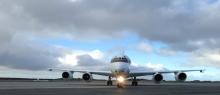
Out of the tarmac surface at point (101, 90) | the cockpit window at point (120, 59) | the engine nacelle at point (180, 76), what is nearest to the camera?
the tarmac surface at point (101, 90)

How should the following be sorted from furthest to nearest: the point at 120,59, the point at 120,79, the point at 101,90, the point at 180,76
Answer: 1. the point at 180,76
2. the point at 120,59
3. the point at 120,79
4. the point at 101,90

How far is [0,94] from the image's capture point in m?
30.7

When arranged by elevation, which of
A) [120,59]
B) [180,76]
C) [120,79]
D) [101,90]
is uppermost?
[120,59]

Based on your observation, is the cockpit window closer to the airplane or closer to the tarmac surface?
the airplane

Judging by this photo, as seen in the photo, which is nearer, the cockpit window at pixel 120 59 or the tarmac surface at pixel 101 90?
the tarmac surface at pixel 101 90

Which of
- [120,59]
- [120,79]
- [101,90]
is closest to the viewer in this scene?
[101,90]

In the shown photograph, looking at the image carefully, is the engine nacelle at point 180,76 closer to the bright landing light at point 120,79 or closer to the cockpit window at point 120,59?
the cockpit window at point 120,59

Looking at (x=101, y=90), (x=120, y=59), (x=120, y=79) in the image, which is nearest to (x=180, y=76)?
(x=120, y=59)

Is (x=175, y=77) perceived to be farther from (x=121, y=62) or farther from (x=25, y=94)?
(x=25, y=94)

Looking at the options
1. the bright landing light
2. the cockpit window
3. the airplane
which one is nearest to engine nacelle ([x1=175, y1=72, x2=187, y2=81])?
the airplane

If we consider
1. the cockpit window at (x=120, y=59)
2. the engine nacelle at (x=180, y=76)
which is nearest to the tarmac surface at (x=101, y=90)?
the cockpit window at (x=120, y=59)

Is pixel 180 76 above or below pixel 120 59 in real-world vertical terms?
below

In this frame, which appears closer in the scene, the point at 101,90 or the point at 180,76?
the point at 101,90

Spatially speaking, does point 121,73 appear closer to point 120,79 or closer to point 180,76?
point 120,79
